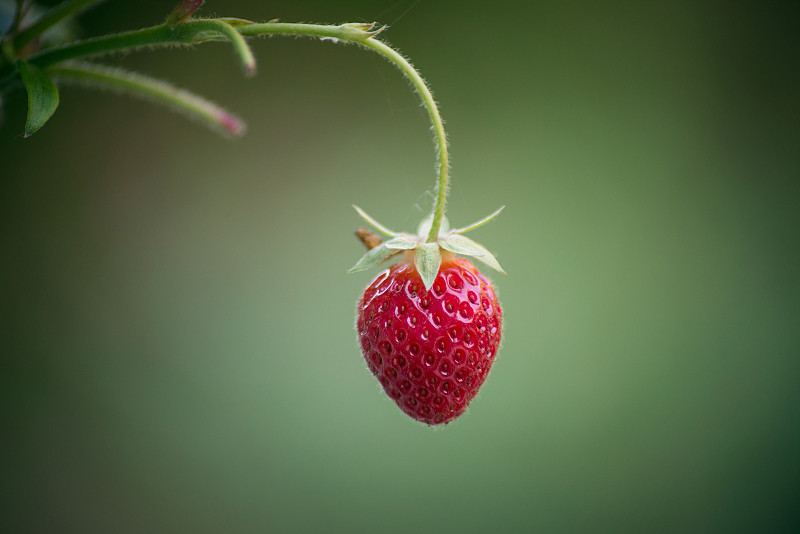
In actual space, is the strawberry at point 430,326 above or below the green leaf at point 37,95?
below

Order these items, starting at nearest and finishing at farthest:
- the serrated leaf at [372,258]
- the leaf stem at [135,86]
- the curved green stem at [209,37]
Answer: the curved green stem at [209,37], the leaf stem at [135,86], the serrated leaf at [372,258]

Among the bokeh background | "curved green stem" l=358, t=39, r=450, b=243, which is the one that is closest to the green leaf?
"curved green stem" l=358, t=39, r=450, b=243

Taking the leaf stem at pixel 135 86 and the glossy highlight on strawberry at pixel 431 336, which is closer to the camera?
the leaf stem at pixel 135 86

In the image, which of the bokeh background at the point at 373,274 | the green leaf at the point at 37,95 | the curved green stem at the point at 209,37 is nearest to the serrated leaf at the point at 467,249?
the curved green stem at the point at 209,37

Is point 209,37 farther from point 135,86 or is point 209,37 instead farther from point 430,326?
point 430,326

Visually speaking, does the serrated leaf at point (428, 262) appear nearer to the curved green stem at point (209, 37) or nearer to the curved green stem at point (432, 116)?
the curved green stem at point (432, 116)

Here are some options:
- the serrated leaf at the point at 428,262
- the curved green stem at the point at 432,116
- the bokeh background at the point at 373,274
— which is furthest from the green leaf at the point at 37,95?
the bokeh background at the point at 373,274

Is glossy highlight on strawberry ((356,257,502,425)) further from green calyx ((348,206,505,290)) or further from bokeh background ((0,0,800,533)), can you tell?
bokeh background ((0,0,800,533))

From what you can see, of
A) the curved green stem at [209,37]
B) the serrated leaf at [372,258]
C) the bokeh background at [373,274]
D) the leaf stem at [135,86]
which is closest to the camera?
the curved green stem at [209,37]

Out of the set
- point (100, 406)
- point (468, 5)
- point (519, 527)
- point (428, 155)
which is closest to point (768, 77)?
point (468, 5)

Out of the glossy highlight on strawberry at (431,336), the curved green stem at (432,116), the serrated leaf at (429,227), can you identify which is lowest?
the glossy highlight on strawberry at (431,336)
